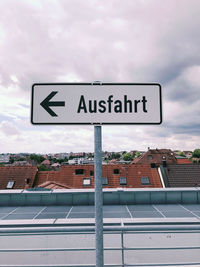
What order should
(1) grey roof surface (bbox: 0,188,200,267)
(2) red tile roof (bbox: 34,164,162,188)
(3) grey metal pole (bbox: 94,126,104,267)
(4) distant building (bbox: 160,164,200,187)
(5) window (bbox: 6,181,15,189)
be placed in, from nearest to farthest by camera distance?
(3) grey metal pole (bbox: 94,126,104,267) → (1) grey roof surface (bbox: 0,188,200,267) → (2) red tile roof (bbox: 34,164,162,188) → (4) distant building (bbox: 160,164,200,187) → (5) window (bbox: 6,181,15,189)

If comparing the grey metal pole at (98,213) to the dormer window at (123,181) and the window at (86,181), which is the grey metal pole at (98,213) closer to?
the window at (86,181)

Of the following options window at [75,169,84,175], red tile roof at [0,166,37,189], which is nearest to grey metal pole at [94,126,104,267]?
window at [75,169,84,175]

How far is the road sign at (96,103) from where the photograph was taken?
161 centimetres

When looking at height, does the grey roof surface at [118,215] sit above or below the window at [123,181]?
above

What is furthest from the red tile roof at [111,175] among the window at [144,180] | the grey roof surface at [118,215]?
the grey roof surface at [118,215]

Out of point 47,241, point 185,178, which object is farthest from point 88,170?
point 47,241

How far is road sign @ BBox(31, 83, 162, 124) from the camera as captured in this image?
1.61 metres

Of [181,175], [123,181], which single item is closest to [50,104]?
[123,181]

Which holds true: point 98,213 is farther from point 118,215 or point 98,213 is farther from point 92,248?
point 118,215

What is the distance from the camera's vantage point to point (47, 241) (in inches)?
111

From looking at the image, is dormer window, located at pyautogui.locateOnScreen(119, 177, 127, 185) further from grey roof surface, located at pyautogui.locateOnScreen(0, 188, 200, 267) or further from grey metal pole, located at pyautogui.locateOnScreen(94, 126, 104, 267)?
grey metal pole, located at pyautogui.locateOnScreen(94, 126, 104, 267)

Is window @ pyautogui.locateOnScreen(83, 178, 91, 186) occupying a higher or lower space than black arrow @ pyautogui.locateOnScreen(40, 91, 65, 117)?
lower

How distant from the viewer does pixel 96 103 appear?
162cm

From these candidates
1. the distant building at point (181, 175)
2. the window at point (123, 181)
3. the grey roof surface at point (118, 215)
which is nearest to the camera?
the grey roof surface at point (118, 215)
